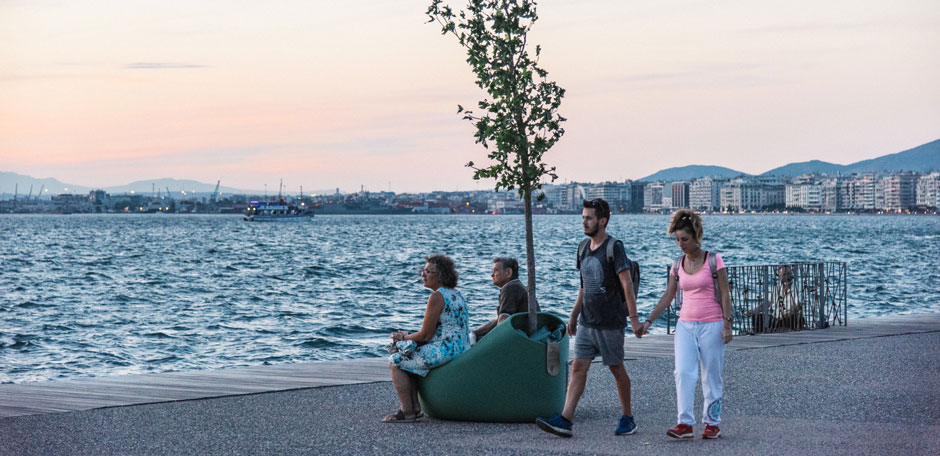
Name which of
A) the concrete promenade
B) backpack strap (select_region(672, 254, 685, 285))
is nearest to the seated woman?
the concrete promenade

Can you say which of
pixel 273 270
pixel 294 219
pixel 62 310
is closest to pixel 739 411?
pixel 62 310

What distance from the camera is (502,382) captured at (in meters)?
7.57

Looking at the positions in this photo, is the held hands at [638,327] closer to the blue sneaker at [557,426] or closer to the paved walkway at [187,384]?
the blue sneaker at [557,426]

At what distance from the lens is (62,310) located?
95.8 ft

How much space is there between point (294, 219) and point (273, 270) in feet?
493

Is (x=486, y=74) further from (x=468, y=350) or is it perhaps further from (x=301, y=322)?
(x=301, y=322)

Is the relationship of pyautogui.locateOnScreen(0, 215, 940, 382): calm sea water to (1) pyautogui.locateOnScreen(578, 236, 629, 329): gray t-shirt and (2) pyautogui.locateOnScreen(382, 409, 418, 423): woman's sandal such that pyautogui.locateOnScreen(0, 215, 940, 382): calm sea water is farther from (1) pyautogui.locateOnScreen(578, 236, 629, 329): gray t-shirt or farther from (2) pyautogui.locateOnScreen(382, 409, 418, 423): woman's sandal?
(1) pyautogui.locateOnScreen(578, 236, 629, 329): gray t-shirt

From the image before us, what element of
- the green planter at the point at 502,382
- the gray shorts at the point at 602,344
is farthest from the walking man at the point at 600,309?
the green planter at the point at 502,382

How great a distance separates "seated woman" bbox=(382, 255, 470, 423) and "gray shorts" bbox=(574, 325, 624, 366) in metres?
1.09

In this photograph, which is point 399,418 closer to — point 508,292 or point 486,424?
point 486,424

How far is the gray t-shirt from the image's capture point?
6.90 meters

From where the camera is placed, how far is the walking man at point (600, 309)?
690 cm

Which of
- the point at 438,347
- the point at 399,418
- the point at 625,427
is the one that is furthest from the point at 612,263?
the point at 399,418

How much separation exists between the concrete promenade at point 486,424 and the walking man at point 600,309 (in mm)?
193
